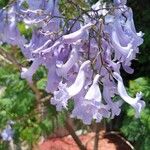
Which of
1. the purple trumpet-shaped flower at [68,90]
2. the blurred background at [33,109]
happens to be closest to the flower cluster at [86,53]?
the purple trumpet-shaped flower at [68,90]

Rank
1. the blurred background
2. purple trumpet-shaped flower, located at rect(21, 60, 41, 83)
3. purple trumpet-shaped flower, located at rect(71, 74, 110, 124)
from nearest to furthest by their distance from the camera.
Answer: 1. purple trumpet-shaped flower, located at rect(71, 74, 110, 124)
2. purple trumpet-shaped flower, located at rect(21, 60, 41, 83)
3. the blurred background

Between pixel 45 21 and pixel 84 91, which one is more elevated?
pixel 45 21

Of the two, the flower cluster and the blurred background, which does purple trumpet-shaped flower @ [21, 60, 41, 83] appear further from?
the blurred background

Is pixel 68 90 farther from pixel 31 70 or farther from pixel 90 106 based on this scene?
pixel 31 70

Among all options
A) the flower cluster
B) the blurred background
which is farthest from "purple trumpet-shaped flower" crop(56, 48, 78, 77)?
the blurred background

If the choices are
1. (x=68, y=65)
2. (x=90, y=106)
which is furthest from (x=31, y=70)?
(x=90, y=106)

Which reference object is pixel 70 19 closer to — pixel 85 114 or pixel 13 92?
pixel 85 114

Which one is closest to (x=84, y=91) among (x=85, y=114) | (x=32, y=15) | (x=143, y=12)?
(x=85, y=114)
